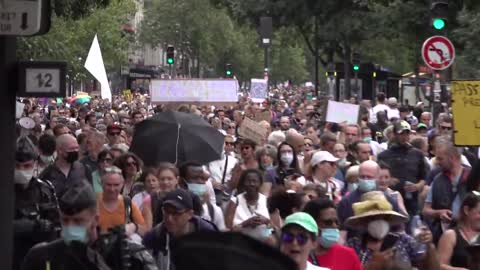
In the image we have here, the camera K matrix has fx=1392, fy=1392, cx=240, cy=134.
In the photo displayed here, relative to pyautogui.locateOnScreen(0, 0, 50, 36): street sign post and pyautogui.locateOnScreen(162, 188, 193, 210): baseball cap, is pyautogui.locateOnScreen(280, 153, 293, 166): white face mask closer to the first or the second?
pyautogui.locateOnScreen(162, 188, 193, 210): baseball cap

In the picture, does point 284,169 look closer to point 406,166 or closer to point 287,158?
point 287,158

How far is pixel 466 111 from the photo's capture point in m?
13.5

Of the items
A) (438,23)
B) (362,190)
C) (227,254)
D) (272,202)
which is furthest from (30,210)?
(438,23)

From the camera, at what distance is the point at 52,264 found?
6777mm

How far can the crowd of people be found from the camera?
Answer: 7773 mm

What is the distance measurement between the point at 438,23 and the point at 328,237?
9631 millimetres

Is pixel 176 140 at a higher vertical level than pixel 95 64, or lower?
lower

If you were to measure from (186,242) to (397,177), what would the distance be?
11.5 meters

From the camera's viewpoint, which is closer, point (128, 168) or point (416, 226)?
point (416, 226)

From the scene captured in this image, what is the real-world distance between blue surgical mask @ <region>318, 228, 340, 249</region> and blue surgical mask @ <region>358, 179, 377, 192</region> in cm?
338

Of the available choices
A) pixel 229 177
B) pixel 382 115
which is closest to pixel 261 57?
pixel 382 115

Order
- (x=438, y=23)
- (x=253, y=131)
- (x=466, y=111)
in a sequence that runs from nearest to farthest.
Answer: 1. (x=466, y=111)
2. (x=438, y=23)
3. (x=253, y=131)

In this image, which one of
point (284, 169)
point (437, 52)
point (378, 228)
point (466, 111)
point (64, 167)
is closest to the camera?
point (378, 228)

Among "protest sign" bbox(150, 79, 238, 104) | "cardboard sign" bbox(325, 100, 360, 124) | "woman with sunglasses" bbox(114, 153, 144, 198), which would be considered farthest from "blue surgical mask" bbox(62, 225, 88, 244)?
"cardboard sign" bbox(325, 100, 360, 124)
